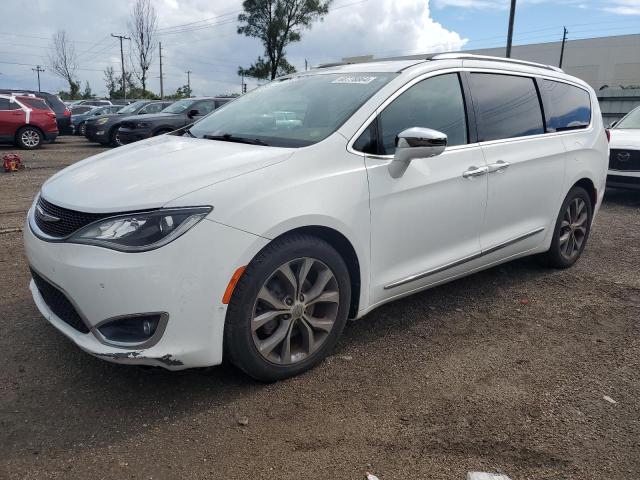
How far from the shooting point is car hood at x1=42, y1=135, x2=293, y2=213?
8.13ft

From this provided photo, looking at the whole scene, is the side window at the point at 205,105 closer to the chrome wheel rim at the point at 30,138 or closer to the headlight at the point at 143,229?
the chrome wheel rim at the point at 30,138

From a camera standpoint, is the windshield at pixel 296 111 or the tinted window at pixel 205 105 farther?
the tinted window at pixel 205 105

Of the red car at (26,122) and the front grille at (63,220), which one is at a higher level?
the front grille at (63,220)

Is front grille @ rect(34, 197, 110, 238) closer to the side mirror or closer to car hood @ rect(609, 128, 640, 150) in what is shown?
the side mirror

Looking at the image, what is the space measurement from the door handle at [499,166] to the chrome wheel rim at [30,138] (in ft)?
50.8

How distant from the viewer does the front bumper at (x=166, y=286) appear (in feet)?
7.61

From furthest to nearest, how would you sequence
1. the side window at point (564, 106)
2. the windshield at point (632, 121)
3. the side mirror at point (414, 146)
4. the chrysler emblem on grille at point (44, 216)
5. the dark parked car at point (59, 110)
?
1. the dark parked car at point (59, 110)
2. the windshield at point (632, 121)
3. the side window at point (564, 106)
4. the side mirror at point (414, 146)
5. the chrysler emblem on grille at point (44, 216)

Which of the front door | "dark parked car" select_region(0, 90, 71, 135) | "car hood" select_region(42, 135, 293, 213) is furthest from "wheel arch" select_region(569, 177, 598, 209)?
"dark parked car" select_region(0, 90, 71, 135)

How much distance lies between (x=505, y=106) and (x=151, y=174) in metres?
2.64

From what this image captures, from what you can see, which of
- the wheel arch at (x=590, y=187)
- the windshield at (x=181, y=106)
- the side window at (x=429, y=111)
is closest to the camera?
the side window at (x=429, y=111)

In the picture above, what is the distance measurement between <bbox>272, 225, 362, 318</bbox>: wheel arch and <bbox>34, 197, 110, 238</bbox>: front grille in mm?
890

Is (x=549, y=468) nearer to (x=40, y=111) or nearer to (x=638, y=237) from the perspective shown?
(x=638, y=237)

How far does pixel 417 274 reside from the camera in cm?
333

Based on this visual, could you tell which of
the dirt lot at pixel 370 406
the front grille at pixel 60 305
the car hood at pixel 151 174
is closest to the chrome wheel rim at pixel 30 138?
the dirt lot at pixel 370 406
